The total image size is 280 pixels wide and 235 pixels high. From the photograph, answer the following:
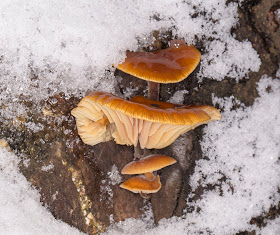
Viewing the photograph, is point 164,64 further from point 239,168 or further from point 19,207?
point 19,207

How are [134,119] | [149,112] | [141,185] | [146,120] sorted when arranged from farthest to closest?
[141,185] → [134,119] → [146,120] → [149,112]

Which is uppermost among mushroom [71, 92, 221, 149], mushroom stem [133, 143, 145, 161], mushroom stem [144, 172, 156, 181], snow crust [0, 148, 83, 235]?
mushroom [71, 92, 221, 149]

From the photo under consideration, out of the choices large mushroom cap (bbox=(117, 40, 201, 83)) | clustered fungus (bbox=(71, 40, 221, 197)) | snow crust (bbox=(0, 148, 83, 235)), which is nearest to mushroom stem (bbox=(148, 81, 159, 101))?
clustered fungus (bbox=(71, 40, 221, 197))

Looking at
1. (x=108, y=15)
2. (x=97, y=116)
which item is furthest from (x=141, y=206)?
(x=108, y=15)

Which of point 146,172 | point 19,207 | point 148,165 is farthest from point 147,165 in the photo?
point 19,207

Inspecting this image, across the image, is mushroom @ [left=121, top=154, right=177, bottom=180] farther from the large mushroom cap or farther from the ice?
the large mushroom cap

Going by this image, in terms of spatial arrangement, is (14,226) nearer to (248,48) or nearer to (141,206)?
(141,206)
